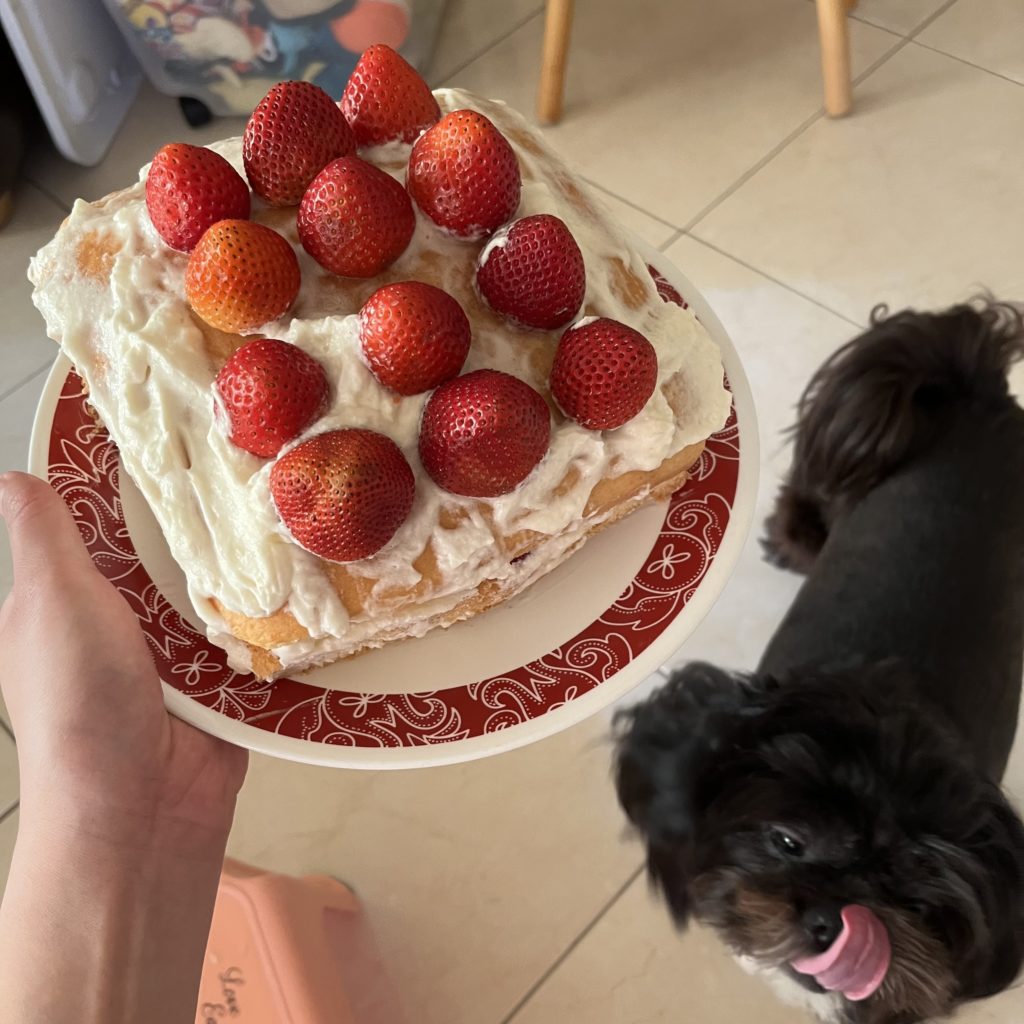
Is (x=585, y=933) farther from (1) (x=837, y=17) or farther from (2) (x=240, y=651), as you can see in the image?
(1) (x=837, y=17)

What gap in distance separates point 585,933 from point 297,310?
3.70 ft

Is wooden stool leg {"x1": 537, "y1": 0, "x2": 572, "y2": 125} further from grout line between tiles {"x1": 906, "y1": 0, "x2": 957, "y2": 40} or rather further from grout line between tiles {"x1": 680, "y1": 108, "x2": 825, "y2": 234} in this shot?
grout line between tiles {"x1": 906, "y1": 0, "x2": 957, "y2": 40}

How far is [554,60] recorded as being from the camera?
92.7 inches

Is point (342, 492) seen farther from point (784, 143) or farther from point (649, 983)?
point (784, 143)

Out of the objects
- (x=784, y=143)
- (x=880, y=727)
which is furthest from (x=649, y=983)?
(x=784, y=143)

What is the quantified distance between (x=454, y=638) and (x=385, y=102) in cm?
62

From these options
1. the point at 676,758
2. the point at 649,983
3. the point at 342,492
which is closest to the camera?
the point at 342,492

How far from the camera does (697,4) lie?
106 inches

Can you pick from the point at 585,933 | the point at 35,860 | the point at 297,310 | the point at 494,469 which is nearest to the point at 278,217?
the point at 297,310

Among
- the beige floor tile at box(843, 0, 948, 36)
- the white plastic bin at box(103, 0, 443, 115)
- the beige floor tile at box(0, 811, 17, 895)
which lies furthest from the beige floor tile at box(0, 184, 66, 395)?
the beige floor tile at box(843, 0, 948, 36)

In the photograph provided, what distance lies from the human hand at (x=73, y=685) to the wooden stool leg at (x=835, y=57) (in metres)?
2.02

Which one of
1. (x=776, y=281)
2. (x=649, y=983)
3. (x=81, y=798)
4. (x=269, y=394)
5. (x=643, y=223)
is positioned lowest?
(x=649, y=983)

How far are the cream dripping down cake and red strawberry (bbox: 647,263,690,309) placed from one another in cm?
16

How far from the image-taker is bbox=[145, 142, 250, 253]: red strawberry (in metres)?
1.06
